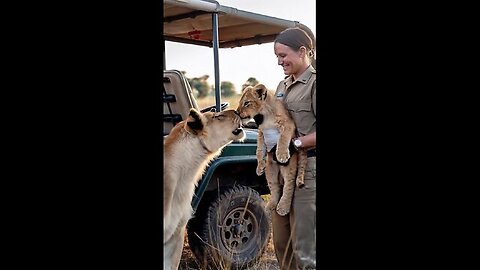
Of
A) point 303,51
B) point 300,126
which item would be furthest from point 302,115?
point 303,51

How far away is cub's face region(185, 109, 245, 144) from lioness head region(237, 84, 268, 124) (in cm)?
13

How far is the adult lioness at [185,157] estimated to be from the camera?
3002 millimetres

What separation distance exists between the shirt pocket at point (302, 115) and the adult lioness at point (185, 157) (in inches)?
18.3

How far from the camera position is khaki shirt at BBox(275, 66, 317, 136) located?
8.99 feet

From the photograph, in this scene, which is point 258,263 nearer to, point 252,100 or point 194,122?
point 194,122

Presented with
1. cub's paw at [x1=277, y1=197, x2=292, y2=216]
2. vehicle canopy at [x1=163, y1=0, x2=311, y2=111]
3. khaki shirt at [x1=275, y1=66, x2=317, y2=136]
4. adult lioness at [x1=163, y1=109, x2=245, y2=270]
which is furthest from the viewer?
vehicle canopy at [x1=163, y1=0, x2=311, y2=111]

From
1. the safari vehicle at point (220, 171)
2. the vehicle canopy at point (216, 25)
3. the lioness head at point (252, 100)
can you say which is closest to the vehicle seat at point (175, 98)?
the safari vehicle at point (220, 171)

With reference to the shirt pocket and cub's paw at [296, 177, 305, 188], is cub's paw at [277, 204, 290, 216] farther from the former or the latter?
the shirt pocket

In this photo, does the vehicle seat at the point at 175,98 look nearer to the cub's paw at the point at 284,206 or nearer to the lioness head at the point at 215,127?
the lioness head at the point at 215,127

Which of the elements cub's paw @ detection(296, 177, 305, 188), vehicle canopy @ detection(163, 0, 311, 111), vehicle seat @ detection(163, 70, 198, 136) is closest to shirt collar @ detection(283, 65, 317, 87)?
cub's paw @ detection(296, 177, 305, 188)
